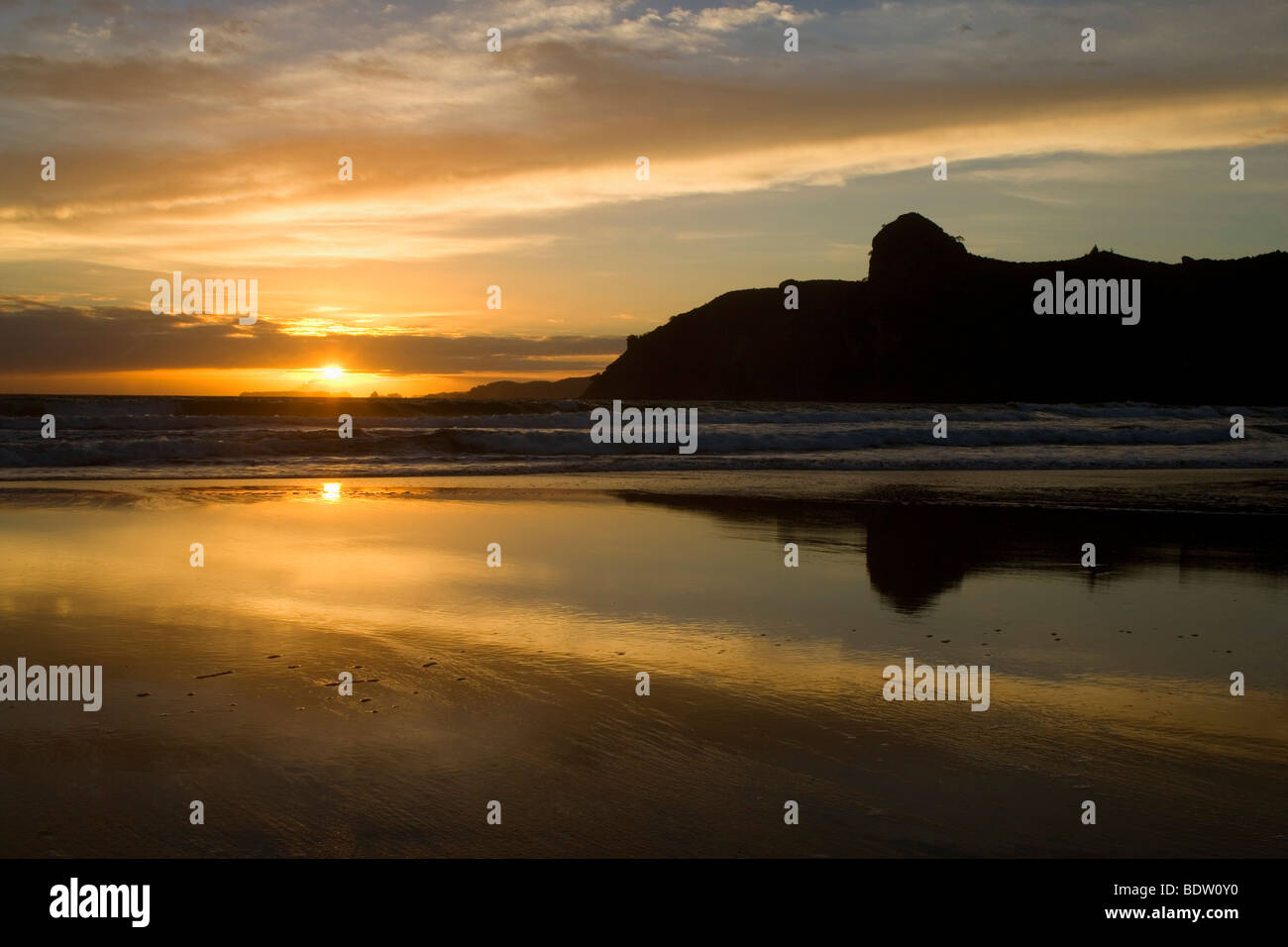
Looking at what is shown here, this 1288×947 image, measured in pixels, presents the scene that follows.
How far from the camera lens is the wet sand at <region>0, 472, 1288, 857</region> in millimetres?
3613

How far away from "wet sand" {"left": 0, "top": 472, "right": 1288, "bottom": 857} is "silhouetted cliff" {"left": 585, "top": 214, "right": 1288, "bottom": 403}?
310 ft

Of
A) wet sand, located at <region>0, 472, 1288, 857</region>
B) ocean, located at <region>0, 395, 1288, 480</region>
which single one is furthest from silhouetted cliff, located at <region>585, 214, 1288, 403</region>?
wet sand, located at <region>0, 472, 1288, 857</region>

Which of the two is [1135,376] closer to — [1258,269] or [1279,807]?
[1258,269]

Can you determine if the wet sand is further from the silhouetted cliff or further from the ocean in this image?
the silhouetted cliff

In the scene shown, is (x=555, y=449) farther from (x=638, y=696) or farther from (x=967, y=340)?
(x=967, y=340)

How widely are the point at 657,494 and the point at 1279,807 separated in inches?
455

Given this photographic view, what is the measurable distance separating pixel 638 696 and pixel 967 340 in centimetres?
10525

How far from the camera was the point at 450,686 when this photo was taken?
208 inches

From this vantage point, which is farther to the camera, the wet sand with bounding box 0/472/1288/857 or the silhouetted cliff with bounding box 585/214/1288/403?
the silhouetted cliff with bounding box 585/214/1288/403

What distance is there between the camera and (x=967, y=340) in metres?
104

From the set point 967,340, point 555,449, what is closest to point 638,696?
point 555,449

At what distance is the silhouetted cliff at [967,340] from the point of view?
95.1m

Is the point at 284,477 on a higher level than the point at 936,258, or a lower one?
lower

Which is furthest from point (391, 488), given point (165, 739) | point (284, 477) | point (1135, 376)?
point (1135, 376)
